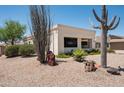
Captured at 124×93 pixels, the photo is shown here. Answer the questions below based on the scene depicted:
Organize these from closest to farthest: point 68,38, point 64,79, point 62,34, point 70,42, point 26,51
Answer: point 64,79, point 26,51, point 62,34, point 68,38, point 70,42

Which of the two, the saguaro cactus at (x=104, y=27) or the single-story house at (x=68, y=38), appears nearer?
the saguaro cactus at (x=104, y=27)

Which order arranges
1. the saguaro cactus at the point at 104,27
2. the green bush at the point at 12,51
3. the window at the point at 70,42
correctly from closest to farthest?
the saguaro cactus at the point at 104,27, the green bush at the point at 12,51, the window at the point at 70,42

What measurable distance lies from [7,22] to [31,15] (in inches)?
669

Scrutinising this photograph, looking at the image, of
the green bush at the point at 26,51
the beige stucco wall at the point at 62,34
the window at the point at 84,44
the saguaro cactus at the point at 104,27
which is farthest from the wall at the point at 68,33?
the saguaro cactus at the point at 104,27

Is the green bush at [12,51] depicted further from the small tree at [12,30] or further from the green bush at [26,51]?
the small tree at [12,30]

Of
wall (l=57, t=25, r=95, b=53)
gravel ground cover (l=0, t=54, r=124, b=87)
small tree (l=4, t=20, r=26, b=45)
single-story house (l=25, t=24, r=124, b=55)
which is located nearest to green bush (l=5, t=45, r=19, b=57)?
single-story house (l=25, t=24, r=124, b=55)

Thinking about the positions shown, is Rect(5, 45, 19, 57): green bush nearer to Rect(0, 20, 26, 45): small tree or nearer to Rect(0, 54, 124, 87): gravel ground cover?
Rect(0, 54, 124, 87): gravel ground cover

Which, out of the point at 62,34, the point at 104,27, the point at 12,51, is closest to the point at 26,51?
the point at 12,51

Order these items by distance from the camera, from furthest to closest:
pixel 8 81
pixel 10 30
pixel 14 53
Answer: pixel 10 30 → pixel 14 53 → pixel 8 81

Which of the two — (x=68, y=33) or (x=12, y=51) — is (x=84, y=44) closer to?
(x=68, y=33)

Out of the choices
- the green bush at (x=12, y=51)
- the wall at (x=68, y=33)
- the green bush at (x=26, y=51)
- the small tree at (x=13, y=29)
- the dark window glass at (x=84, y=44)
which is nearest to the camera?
the green bush at (x=26, y=51)
